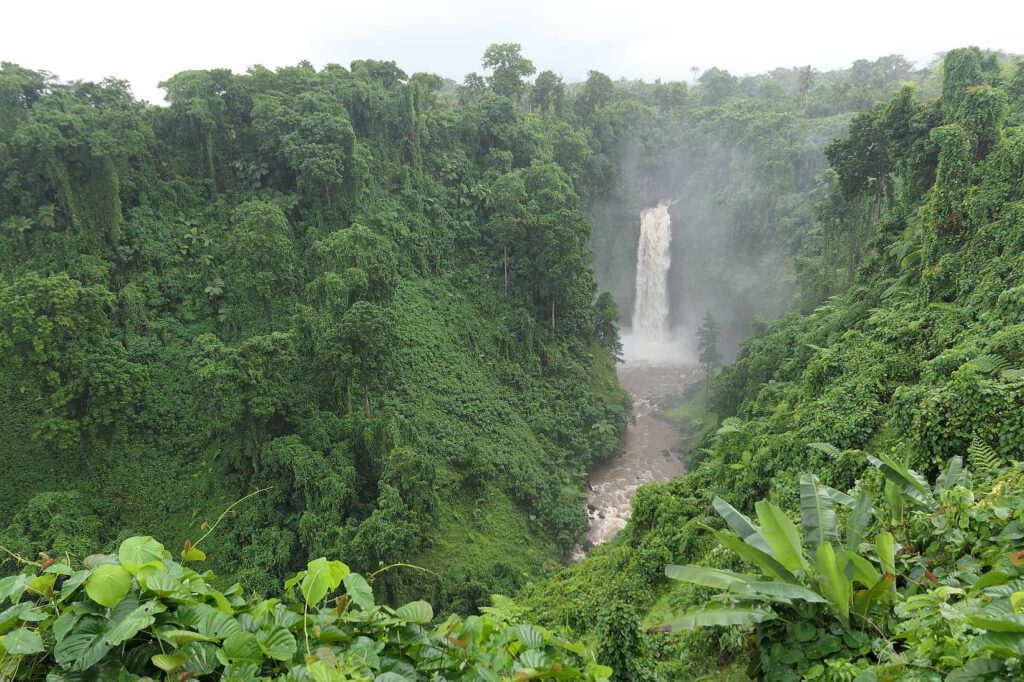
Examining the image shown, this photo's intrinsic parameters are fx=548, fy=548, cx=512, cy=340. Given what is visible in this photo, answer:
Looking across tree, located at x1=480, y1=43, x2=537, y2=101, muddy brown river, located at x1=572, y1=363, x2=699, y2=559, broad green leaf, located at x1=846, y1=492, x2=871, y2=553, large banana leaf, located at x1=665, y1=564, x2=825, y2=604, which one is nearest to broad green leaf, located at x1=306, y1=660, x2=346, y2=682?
large banana leaf, located at x1=665, y1=564, x2=825, y2=604

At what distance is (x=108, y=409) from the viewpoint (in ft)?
43.6

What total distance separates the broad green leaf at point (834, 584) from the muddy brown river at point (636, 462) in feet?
41.3

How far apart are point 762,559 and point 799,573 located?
0.72 feet

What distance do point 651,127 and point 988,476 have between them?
33.5m

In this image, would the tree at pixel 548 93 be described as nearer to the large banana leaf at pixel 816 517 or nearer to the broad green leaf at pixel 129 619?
the large banana leaf at pixel 816 517

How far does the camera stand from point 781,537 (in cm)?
336

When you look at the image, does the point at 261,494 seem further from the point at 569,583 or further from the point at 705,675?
the point at 705,675

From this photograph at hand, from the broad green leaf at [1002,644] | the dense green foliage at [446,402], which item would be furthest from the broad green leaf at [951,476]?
the broad green leaf at [1002,644]

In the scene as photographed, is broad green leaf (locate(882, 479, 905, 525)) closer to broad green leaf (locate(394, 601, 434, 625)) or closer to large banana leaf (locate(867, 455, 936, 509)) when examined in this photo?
large banana leaf (locate(867, 455, 936, 509))

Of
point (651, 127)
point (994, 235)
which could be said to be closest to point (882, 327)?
point (994, 235)

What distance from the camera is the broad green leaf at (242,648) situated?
2.03 m

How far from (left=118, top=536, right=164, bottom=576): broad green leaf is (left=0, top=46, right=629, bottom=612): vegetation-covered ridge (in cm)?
1006

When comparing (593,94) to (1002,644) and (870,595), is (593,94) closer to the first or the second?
(870,595)

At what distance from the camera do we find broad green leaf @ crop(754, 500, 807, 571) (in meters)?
3.29
